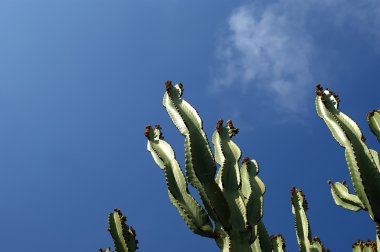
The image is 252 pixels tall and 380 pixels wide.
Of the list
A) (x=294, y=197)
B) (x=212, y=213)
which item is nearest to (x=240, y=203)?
(x=212, y=213)

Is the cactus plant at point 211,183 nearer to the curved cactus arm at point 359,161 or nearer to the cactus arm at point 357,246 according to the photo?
the curved cactus arm at point 359,161

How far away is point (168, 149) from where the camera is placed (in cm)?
407

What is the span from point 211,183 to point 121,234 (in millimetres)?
1156

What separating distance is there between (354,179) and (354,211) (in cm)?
217

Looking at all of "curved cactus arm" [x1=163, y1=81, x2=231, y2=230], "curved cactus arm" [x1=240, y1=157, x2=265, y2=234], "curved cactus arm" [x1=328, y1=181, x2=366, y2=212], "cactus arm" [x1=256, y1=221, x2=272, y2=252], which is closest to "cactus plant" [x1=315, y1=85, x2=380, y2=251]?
"curved cactus arm" [x1=240, y1=157, x2=265, y2=234]

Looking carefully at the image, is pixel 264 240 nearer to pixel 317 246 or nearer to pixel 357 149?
pixel 317 246

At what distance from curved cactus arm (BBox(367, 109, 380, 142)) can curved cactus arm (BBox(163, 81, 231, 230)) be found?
1.43 meters

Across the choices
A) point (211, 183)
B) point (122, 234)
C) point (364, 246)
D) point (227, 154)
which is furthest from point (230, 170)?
point (364, 246)

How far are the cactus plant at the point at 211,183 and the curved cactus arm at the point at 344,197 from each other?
1645 mm

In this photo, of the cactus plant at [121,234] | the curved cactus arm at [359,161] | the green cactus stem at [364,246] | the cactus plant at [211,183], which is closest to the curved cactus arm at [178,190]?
the cactus plant at [211,183]

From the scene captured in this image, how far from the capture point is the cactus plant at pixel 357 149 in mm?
3066

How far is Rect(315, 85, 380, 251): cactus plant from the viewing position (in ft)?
10.1

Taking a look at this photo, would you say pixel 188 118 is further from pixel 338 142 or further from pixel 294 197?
pixel 294 197

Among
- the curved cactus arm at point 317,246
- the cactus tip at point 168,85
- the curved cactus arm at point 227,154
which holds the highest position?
the cactus tip at point 168,85
